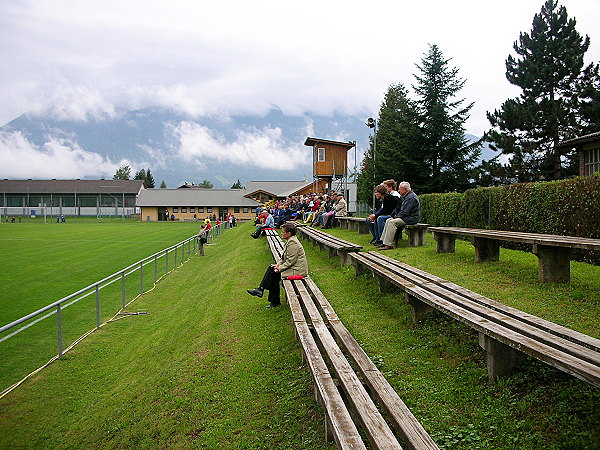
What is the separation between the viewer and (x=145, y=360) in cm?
902

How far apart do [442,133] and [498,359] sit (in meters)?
26.4

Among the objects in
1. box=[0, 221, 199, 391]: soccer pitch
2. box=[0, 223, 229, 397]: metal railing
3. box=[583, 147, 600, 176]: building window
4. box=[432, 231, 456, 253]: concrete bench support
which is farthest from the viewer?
box=[583, 147, 600, 176]: building window

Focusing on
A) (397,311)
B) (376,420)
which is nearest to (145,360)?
(397,311)

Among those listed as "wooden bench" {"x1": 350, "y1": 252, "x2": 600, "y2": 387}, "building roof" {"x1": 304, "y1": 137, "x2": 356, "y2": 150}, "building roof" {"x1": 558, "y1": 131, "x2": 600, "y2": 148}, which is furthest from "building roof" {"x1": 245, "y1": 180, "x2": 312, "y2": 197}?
"wooden bench" {"x1": 350, "y1": 252, "x2": 600, "y2": 387}

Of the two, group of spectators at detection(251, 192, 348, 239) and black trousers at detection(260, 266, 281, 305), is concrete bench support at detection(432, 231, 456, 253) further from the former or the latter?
group of spectators at detection(251, 192, 348, 239)

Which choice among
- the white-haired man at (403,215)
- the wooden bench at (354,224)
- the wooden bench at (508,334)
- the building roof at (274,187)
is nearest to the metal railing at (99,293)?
the wooden bench at (508,334)

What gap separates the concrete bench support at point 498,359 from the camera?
182 inches

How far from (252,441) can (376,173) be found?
93.4ft

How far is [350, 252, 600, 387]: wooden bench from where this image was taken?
3.66 meters

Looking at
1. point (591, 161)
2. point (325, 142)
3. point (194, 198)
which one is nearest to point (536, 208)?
point (591, 161)

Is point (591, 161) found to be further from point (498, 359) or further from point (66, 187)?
point (66, 187)

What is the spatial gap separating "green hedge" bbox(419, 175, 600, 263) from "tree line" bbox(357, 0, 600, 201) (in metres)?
13.7

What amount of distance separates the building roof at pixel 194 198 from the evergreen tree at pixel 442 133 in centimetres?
6242

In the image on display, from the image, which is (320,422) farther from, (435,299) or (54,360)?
(54,360)
